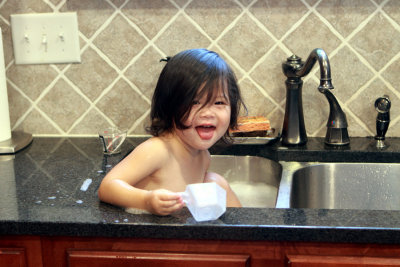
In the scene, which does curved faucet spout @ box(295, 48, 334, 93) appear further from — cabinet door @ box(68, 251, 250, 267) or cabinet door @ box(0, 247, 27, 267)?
cabinet door @ box(0, 247, 27, 267)

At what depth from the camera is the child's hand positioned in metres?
1.03

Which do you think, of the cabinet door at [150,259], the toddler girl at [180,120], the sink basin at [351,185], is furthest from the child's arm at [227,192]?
the cabinet door at [150,259]

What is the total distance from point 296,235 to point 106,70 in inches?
35.6

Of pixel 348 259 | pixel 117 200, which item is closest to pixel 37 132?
pixel 117 200

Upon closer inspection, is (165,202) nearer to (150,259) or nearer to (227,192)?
(150,259)

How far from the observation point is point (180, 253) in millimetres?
1061

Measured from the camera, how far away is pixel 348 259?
103 cm

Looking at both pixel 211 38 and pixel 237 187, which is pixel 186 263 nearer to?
pixel 237 187

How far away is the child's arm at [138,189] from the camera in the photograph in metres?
1.04

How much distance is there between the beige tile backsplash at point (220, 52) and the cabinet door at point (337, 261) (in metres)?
0.70

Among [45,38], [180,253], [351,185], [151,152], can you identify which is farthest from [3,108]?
[351,185]

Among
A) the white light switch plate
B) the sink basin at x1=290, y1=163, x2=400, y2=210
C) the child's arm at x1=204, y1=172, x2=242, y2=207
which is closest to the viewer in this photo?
the child's arm at x1=204, y1=172, x2=242, y2=207

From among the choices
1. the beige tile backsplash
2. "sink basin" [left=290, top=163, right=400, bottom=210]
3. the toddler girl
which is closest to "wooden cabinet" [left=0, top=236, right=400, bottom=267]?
the toddler girl

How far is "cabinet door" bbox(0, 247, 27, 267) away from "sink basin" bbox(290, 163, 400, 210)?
2.46 ft
